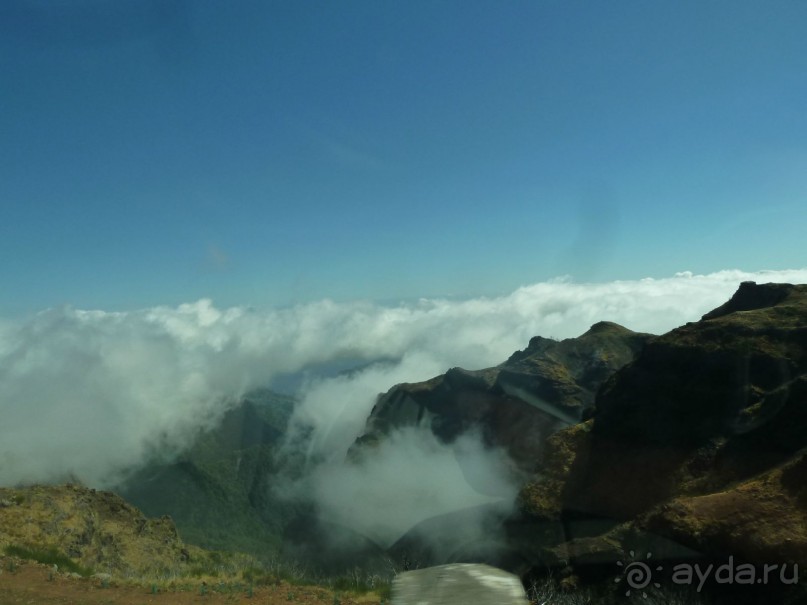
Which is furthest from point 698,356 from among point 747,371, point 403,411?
point 403,411

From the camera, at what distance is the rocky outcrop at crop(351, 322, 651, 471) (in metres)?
55.2

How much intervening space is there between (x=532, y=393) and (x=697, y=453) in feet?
128

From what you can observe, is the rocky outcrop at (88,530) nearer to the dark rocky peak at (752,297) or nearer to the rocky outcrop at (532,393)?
the rocky outcrop at (532,393)

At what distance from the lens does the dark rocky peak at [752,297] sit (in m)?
31.1

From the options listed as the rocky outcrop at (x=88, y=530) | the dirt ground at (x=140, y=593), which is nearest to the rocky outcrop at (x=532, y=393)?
the rocky outcrop at (x=88, y=530)

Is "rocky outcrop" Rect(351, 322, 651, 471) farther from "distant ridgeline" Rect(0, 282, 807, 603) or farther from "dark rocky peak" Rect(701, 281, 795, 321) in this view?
"distant ridgeline" Rect(0, 282, 807, 603)

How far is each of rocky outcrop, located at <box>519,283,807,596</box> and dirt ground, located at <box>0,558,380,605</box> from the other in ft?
25.2

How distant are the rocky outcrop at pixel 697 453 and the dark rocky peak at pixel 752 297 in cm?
34

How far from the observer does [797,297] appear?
2766 centimetres

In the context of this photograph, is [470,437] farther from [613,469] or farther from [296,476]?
[296,476]

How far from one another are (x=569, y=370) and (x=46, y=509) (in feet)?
167

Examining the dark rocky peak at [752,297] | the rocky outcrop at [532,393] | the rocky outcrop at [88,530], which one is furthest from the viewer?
the rocky outcrop at [532,393]

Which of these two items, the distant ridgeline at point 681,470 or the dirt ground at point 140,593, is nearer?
the dirt ground at point 140,593

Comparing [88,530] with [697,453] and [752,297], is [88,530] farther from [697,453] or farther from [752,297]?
[752,297]
